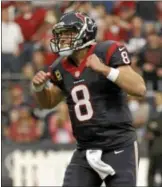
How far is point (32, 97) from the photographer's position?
10016 mm

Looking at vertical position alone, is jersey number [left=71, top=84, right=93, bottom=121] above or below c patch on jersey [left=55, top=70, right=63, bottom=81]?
below

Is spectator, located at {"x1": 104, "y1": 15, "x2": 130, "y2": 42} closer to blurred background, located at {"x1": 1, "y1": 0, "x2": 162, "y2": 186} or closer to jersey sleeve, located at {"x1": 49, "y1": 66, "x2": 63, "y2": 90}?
blurred background, located at {"x1": 1, "y1": 0, "x2": 162, "y2": 186}

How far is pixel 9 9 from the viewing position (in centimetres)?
961

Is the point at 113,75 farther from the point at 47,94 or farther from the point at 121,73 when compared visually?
the point at 47,94

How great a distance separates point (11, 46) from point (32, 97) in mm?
831

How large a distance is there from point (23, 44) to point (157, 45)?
1.89 metres

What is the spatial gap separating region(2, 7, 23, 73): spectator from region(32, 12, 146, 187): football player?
17.4ft

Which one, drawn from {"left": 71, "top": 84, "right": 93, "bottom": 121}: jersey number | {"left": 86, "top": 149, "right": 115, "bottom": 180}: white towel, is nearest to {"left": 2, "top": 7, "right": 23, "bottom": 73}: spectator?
{"left": 71, "top": 84, "right": 93, "bottom": 121}: jersey number

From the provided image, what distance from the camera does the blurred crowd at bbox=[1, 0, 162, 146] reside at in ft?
31.9

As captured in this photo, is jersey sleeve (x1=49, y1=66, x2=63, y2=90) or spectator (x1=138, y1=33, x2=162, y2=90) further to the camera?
spectator (x1=138, y1=33, x2=162, y2=90)

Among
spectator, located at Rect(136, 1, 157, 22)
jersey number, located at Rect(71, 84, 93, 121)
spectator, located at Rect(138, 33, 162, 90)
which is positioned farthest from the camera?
spectator, located at Rect(136, 1, 157, 22)

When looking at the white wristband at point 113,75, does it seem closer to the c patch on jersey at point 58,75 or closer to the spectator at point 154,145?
the c patch on jersey at point 58,75

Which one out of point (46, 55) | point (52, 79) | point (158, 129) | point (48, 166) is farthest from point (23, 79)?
point (52, 79)

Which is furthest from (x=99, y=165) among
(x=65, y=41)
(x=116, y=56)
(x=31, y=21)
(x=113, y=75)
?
(x=31, y=21)
